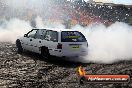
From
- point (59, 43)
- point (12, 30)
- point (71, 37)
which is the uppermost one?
point (71, 37)

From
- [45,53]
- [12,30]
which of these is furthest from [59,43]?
[12,30]

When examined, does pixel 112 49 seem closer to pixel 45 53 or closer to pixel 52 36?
pixel 52 36

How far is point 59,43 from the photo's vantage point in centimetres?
1382

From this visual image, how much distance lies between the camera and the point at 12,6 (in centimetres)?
4172

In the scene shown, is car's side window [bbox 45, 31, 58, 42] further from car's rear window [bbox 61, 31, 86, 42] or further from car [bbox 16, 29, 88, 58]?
car's rear window [bbox 61, 31, 86, 42]

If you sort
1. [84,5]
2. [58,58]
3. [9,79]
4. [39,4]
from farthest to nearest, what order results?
[39,4] → [84,5] → [58,58] → [9,79]

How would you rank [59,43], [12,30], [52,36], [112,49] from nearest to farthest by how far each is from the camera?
[59,43], [52,36], [112,49], [12,30]

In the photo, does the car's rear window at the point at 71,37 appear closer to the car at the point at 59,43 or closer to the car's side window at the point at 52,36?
the car at the point at 59,43

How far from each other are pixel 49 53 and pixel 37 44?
112 centimetres

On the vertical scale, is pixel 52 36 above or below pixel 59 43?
above

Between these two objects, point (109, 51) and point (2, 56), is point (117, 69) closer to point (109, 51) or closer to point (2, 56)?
point (109, 51)

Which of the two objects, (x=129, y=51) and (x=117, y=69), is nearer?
→ (x=117, y=69)

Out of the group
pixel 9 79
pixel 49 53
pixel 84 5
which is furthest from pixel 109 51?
pixel 84 5

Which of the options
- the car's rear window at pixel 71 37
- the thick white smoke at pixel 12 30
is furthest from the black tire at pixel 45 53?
the thick white smoke at pixel 12 30
